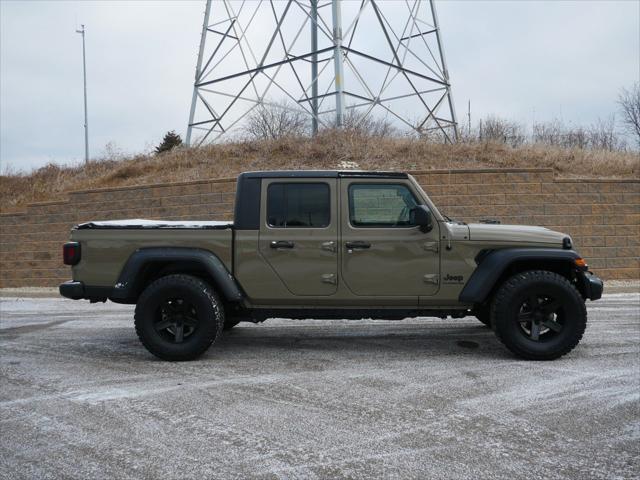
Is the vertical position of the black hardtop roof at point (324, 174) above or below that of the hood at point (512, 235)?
above

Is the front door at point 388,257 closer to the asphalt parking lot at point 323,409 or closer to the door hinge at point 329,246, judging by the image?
the door hinge at point 329,246

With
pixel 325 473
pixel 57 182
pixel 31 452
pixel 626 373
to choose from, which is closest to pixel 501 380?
pixel 626 373

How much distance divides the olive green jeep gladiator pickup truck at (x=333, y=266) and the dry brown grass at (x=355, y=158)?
25.5 ft

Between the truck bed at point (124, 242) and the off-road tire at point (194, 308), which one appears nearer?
the off-road tire at point (194, 308)

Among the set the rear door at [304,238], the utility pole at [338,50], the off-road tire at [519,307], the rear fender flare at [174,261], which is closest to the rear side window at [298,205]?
the rear door at [304,238]

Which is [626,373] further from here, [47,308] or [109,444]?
[47,308]

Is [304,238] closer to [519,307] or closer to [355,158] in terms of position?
[519,307]

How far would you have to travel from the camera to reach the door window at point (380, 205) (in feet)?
18.3

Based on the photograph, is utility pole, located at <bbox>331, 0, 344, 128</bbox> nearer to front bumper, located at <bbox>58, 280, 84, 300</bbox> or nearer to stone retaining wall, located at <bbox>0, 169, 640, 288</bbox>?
stone retaining wall, located at <bbox>0, 169, 640, 288</bbox>

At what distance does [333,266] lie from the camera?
217 inches

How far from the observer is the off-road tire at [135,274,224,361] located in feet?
17.7

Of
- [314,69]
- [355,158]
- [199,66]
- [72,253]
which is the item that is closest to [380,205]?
[72,253]

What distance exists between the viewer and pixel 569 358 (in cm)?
553

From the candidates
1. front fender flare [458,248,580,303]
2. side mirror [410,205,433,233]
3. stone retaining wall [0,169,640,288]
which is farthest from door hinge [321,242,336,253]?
stone retaining wall [0,169,640,288]
